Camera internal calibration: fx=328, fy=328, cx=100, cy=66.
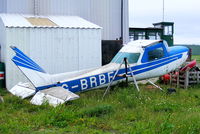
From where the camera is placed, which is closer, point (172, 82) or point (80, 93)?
point (80, 93)

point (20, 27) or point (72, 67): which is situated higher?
point (20, 27)

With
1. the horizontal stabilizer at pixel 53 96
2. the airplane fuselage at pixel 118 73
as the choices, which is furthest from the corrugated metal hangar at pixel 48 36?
the horizontal stabilizer at pixel 53 96

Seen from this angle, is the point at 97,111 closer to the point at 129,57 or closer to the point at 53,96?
the point at 53,96

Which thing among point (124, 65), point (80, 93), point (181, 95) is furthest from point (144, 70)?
point (80, 93)

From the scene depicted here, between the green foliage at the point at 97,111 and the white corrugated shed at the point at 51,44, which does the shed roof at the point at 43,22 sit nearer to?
the white corrugated shed at the point at 51,44

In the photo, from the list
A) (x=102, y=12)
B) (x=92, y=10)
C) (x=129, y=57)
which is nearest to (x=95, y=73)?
(x=129, y=57)

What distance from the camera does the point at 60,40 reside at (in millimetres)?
14766

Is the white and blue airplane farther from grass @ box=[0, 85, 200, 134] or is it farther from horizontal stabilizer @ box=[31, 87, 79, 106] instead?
grass @ box=[0, 85, 200, 134]

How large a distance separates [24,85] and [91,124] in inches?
179

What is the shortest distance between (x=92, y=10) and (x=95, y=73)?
27.9 ft

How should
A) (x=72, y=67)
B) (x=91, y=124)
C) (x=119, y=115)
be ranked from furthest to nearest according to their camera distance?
1. (x=72, y=67)
2. (x=119, y=115)
3. (x=91, y=124)

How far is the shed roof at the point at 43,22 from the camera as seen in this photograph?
47.8 ft

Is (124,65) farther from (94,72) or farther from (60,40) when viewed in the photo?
(60,40)

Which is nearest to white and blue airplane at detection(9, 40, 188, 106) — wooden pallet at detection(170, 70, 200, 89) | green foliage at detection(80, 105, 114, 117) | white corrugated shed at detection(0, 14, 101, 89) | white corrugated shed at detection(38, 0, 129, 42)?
green foliage at detection(80, 105, 114, 117)
